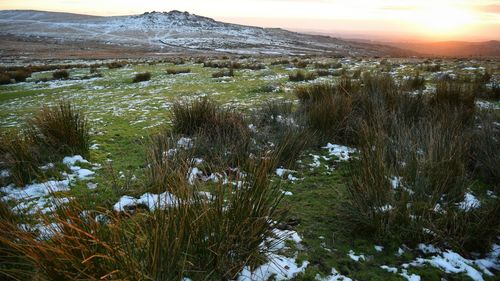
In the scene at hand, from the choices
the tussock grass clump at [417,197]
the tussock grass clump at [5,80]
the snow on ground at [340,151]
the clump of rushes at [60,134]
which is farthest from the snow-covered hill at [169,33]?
the tussock grass clump at [417,197]

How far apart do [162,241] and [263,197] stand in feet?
2.76

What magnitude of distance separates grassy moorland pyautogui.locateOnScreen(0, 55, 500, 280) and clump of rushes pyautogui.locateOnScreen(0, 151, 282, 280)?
0.04 feet

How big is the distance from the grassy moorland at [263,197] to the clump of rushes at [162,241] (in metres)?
0.01

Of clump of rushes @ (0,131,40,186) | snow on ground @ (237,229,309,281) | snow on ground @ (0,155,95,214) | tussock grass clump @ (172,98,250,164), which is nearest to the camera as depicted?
snow on ground @ (237,229,309,281)

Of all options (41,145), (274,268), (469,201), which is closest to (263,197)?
(274,268)

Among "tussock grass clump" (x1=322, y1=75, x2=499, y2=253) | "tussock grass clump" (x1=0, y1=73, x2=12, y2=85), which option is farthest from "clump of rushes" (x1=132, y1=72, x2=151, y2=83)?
"tussock grass clump" (x1=322, y1=75, x2=499, y2=253)

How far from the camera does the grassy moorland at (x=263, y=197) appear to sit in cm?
194

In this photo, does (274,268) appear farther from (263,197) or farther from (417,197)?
(417,197)

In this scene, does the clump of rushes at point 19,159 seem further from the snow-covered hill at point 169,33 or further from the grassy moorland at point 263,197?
the snow-covered hill at point 169,33

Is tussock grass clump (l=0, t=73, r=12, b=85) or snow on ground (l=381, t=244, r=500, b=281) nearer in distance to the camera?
snow on ground (l=381, t=244, r=500, b=281)

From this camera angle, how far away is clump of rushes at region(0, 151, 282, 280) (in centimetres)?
171

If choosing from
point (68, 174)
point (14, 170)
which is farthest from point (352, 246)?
point (14, 170)

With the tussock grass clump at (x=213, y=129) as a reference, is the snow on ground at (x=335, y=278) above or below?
below

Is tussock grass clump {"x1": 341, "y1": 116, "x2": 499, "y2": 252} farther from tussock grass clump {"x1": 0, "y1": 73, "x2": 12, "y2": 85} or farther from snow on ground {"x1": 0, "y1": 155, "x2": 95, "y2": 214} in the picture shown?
tussock grass clump {"x1": 0, "y1": 73, "x2": 12, "y2": 85}
